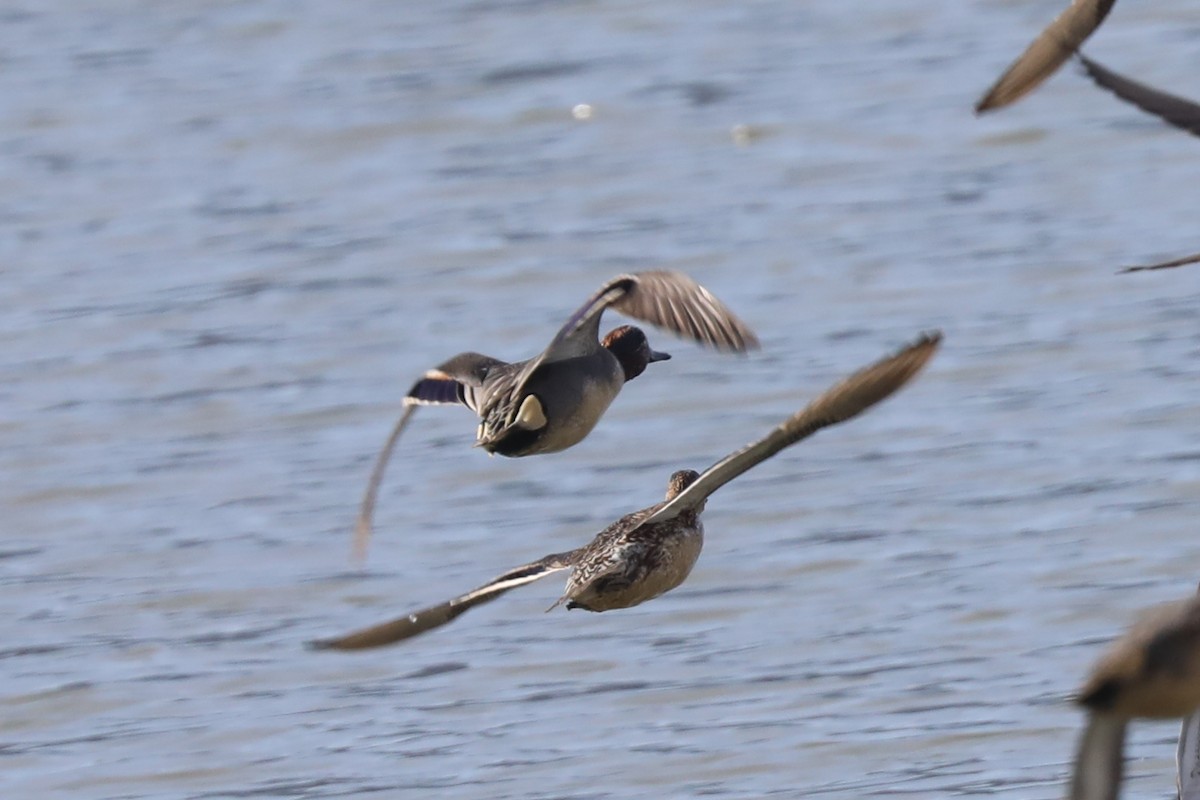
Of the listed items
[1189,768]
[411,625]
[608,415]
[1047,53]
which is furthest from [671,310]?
[608,415]

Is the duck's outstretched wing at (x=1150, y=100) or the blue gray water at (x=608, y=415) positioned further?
the blue gray water at (x=608, y=415)

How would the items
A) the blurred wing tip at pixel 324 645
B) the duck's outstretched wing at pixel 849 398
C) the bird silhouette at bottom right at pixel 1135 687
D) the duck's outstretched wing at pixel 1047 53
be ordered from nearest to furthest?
the bird silhouette at bottom right at pixel 1135 687
the duck's outstretched wing at pixel 849 398
the blurred wing tip at pixel 324 645
the duck's outstretched wing at pixel 1047 53

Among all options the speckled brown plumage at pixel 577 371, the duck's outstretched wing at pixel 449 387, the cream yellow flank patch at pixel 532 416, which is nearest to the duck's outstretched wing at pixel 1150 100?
the speckled brown plumage at pixel 577 371

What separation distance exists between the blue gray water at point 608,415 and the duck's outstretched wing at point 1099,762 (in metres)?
2.84

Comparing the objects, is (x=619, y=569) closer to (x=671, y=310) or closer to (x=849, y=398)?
(x=671, y=310)

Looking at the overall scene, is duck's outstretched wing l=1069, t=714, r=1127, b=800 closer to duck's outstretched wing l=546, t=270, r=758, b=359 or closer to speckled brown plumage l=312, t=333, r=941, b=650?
speckled brown plumage l=312, t=333, r=941, b=650

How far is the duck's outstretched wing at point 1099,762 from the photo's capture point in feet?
15.4

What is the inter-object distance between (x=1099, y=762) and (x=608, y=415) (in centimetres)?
764

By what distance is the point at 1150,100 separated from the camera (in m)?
6.95

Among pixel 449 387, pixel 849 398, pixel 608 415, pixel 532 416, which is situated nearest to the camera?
pixel 849 398

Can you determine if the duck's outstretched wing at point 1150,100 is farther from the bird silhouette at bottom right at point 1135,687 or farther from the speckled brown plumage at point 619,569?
the bird silhouette at bottom right at point 1135,687

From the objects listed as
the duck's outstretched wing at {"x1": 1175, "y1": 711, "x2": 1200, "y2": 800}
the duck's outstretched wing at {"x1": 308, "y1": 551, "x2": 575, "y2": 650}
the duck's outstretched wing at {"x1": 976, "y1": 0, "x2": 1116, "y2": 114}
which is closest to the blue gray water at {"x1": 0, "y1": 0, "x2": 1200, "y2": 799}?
the duck's outstretched wing at {"x1": 1175, "y1": 711, "x2": 1200, "y2": 800}

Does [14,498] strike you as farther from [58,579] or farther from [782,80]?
[782,80]

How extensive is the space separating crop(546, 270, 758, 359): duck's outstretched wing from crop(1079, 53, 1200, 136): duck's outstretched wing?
3.57ft
